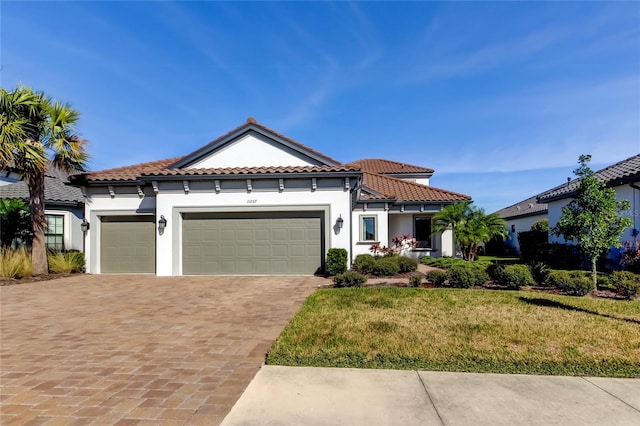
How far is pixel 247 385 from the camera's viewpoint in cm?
383

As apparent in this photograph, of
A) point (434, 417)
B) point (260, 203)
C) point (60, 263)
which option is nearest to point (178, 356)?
point (434, 417)

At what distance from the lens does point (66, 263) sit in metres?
13.2

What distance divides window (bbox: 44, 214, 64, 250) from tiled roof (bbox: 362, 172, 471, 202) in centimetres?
1584

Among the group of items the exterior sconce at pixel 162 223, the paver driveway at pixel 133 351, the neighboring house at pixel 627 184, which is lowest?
the paver driveway at pixel 133 351

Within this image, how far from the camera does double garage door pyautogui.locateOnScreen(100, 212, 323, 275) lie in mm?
12617

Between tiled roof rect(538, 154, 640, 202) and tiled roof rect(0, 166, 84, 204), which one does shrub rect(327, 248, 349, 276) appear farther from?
tiled roof rect(0, 166, 84, 204)

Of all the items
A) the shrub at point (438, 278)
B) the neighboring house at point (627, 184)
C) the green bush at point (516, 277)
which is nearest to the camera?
the green bush at point (516, 277)

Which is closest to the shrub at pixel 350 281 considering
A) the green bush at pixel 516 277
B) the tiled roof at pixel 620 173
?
the green bush at pixel 516 277

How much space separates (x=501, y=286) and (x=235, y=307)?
763 cm

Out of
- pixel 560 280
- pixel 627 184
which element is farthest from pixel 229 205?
pixel 627 184

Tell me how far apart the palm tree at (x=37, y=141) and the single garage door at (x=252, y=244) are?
5.07m

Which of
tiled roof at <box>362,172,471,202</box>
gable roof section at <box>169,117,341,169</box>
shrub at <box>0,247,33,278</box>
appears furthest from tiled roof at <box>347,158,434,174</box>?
shrub at <box>0,247,33,278</box>

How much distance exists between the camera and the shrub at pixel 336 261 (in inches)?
460

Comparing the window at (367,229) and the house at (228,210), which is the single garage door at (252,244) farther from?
the window at (367,229)
